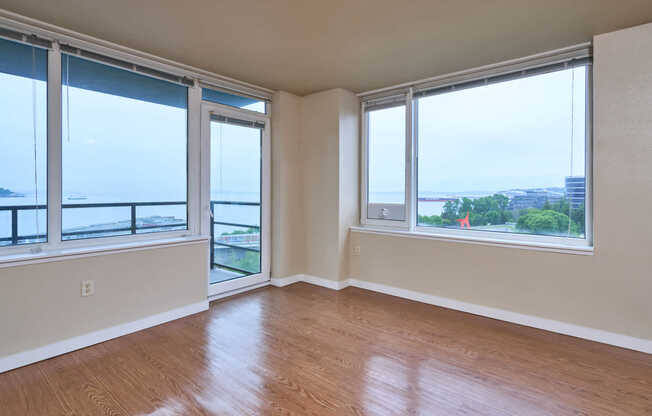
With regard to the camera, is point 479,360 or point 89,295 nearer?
point 479,360

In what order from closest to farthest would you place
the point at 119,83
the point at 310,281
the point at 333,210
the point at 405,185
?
1. the point at 119,83
2. the point at 405,185
3. the point at 333,210
4. the point at 310,281

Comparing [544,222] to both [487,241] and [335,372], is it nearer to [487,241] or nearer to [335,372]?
[487,241]

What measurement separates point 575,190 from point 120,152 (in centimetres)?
409

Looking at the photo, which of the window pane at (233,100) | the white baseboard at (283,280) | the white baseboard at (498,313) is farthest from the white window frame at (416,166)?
the window pane at (233,100)

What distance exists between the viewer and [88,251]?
270cm

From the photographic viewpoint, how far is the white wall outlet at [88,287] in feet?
8.78

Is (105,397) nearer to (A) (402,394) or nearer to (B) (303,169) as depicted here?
(A) (402,394)

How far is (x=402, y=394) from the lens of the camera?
81.4 inches

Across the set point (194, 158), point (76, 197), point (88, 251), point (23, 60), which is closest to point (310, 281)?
point (194, 158)

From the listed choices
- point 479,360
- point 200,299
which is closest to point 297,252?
point 200,299

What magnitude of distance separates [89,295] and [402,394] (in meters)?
2.46

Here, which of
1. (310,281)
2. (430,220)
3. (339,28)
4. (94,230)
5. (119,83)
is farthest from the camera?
(310,281)

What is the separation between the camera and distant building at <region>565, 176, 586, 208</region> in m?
3.02

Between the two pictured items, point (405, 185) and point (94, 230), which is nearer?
point (94, 230)
